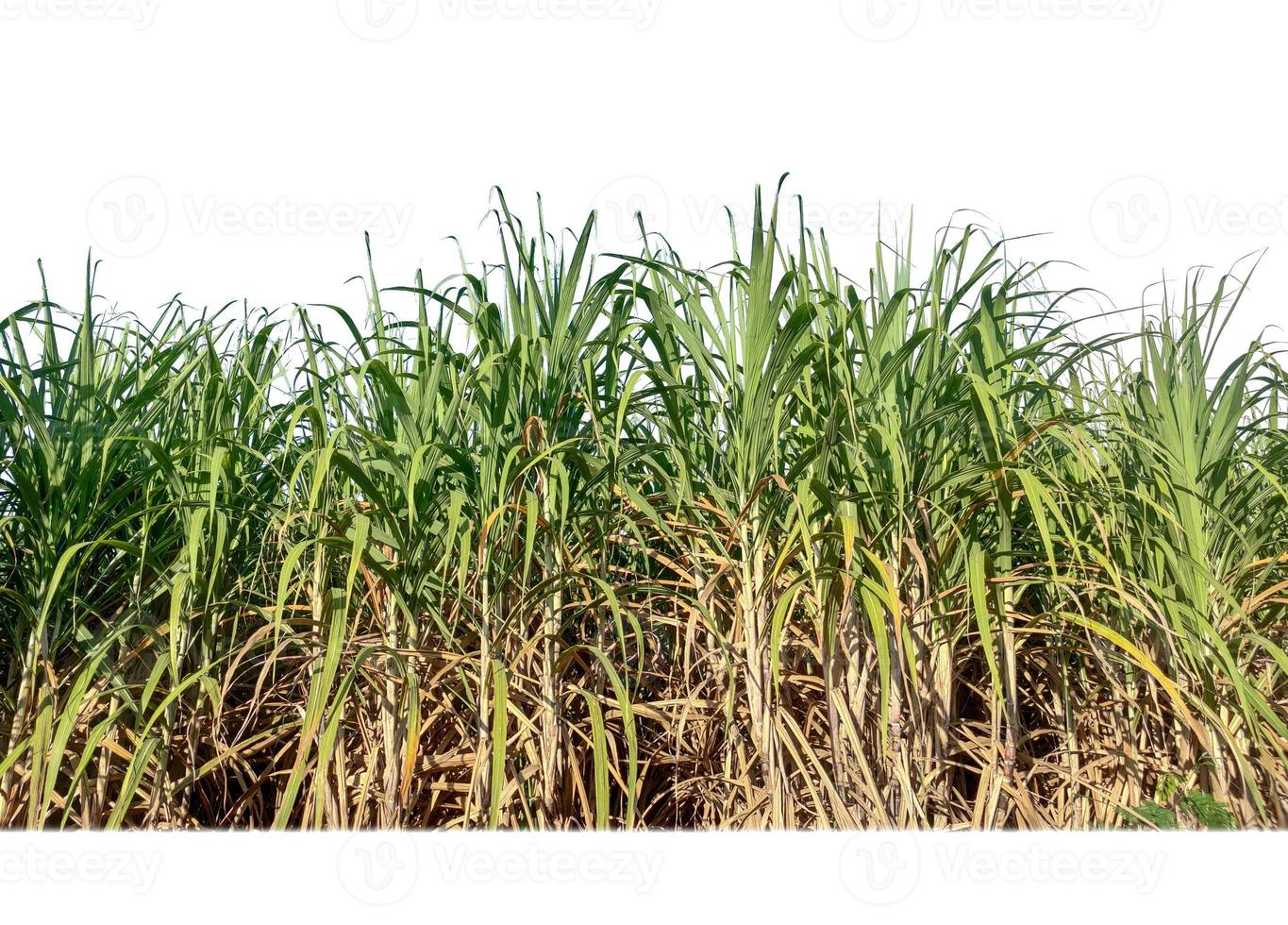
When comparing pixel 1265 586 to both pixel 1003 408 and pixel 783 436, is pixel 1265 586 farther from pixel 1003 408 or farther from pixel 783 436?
pixel 783 436

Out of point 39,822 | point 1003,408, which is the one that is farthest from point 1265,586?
point 39,822

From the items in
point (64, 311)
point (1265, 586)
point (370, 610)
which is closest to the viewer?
point (370, 610)

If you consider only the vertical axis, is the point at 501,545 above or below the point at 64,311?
below

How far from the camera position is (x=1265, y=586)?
7.44ft

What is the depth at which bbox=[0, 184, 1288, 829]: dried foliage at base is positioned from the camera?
6.13 feet

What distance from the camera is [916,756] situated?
74.6 inches

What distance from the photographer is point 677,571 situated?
7.07ft

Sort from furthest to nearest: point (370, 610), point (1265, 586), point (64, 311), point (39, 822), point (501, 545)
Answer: point (64, 311) < point (1265, 586) < point (370, 610) < point (501, 545) < point (39, 822)

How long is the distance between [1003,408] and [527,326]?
0.99 metres

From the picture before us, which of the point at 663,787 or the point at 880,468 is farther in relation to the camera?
the point at 663,787

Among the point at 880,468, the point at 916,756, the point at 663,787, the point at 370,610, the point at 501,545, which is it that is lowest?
the point at 663,787

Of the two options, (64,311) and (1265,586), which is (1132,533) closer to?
(1265,586)

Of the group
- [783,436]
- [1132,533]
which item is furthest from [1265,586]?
[783,436]

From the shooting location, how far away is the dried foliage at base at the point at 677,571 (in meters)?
1.87
